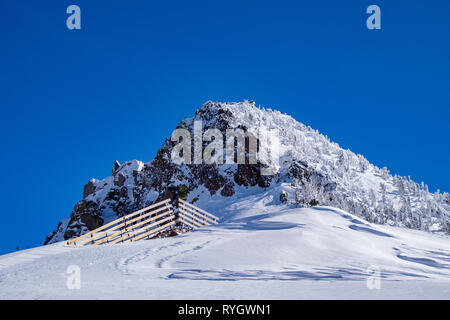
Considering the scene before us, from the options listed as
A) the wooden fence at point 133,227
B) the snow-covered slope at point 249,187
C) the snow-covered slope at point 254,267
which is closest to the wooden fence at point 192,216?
the wooden fence at point 133,227

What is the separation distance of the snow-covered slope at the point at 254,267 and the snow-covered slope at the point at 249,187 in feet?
77.0

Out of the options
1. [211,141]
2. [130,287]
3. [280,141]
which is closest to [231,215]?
[211,141]

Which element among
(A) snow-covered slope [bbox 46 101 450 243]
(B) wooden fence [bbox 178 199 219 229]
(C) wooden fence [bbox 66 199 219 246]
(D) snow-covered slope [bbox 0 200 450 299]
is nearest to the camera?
(D) snow-covered slope [bbox 0 200 450 299]

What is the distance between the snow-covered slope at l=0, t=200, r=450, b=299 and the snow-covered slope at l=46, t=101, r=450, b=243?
23.5m

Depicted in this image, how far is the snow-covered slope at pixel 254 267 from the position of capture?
16.9 ft

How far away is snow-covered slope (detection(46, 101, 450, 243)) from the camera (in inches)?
1957

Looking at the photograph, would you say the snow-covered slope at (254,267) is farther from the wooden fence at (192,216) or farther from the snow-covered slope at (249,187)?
the snow-covered slope at (249,187)

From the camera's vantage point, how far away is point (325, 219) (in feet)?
48.0

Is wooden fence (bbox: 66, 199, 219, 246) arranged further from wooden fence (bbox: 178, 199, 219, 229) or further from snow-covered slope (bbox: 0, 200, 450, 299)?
snow-covered slope (bbox: 0, 200, 450, 299)

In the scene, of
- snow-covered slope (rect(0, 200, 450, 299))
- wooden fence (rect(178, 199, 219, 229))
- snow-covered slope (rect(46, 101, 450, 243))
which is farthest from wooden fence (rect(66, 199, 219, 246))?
snow-covered slope (rect(46, 101, 450, 243))

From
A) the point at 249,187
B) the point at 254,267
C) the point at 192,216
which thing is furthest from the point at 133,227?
the point at 249,187

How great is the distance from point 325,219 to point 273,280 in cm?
906
